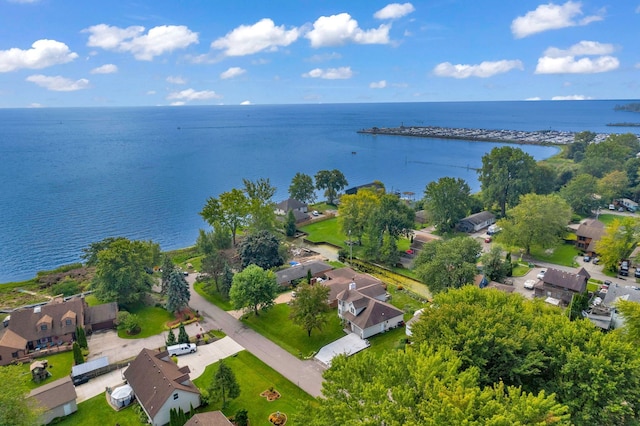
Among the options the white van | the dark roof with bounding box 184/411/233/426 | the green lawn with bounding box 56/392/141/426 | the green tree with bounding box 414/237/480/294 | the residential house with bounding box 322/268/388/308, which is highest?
the green tree with bounding box 414/237/480/294

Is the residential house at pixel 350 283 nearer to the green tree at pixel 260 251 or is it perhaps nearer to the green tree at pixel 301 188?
the green tree at pixel 260 251

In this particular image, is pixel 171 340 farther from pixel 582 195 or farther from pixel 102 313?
pixel 582 195

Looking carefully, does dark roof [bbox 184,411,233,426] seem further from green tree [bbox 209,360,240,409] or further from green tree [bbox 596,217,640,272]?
green tree [bbox 596,217,640,272]

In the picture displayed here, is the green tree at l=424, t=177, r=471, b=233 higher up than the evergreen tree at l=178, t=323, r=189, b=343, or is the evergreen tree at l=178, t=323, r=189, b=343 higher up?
the green tree at l=424, t=177, r=471, b=233

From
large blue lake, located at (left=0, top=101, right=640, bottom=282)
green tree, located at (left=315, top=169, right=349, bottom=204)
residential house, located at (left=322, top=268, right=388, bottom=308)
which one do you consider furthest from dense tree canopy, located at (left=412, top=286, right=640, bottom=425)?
green tree, located at (left=315, top=169, right=349, bottom=204)

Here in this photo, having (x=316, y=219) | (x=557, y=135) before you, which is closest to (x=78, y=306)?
(x=316, y=219)

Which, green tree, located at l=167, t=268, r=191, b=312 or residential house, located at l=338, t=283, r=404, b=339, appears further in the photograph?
green tree, located at l=167, t=268, r=191, b=312
